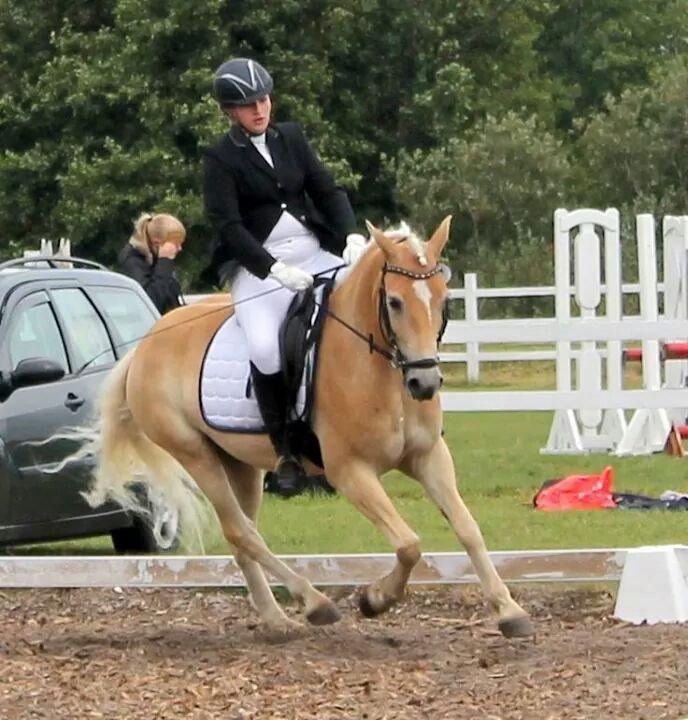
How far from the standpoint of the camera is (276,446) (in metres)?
9.18

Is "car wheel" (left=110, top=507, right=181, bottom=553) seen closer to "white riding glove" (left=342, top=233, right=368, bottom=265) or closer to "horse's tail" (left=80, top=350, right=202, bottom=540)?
"horse's tail" (left=80, top=350, right=202, bottom=540)

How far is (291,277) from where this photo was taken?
8898 millimetres

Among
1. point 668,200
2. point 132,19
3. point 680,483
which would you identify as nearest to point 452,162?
point 668,200

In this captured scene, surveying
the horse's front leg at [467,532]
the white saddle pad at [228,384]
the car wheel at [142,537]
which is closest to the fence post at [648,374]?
the car wheel at [142,537]

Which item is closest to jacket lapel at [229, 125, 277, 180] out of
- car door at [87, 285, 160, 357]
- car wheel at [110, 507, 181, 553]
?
car wheel at [110, 507, 181, 553]

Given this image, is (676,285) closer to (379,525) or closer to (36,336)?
(36,336)

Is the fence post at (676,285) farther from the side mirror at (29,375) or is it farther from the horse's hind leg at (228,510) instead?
the horse's hind leg at (228,510)

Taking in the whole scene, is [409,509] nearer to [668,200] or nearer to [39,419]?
[39,419]

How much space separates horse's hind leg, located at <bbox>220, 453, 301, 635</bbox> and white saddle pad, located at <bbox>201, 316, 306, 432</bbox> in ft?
1.73

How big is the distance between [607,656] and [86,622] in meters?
3.18

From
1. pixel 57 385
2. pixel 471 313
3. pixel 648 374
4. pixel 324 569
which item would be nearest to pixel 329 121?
pixel 471 313

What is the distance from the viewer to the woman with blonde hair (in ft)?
48.8

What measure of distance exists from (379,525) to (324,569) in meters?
1.12

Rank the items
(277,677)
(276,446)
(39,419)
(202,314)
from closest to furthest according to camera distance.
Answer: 1. (277,677)
2. (276,446)
3. (202,314)
4. (39,419)
